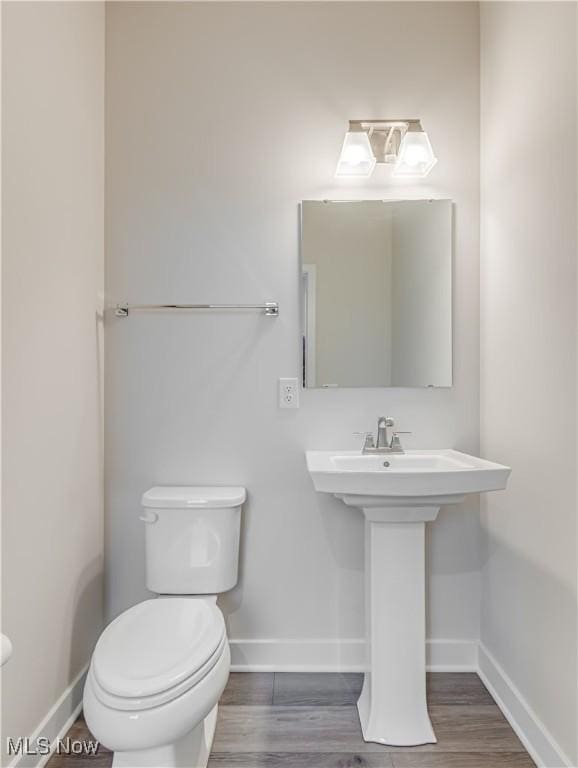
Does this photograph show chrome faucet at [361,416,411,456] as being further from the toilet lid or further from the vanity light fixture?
the vanity light fixture

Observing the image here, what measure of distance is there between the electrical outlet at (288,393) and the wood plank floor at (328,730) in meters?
1.04

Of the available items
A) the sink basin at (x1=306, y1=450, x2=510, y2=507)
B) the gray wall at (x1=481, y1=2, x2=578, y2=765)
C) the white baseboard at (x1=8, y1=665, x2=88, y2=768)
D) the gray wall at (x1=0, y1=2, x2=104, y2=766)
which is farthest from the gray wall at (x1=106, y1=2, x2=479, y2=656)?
the sink basin at (x1=306, y1=450, x2=510, y2=507)

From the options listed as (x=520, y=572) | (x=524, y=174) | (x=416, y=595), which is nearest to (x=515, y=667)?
(x=520, y=572)

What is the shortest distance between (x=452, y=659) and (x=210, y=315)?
1644 mm

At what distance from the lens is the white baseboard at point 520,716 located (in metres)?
1.47

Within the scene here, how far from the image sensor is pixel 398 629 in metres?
1.65

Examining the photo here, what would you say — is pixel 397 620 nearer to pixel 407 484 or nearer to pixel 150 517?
pixel 407 484

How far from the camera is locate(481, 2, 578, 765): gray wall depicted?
143 cm

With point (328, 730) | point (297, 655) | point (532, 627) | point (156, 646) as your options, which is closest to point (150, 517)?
point (156, 646)

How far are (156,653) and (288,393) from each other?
102cm

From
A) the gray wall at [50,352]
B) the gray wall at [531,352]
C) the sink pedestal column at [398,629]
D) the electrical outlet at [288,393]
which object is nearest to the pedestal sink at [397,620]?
the sink pedestal column at [398,629]

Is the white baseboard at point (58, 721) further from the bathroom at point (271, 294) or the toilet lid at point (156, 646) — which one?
the toilet lid at point (156, 646)

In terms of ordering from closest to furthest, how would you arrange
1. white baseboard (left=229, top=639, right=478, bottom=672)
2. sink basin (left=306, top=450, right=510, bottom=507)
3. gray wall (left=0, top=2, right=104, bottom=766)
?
gray wall (left=0, top=2, right=104, bottom=766)
sink basin (left=306, top=450, right=510, bottom=507)
white baseboard (left=229, top=639, right=478, bottom=672)

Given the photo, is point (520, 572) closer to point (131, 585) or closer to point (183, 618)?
point (183, 618)
